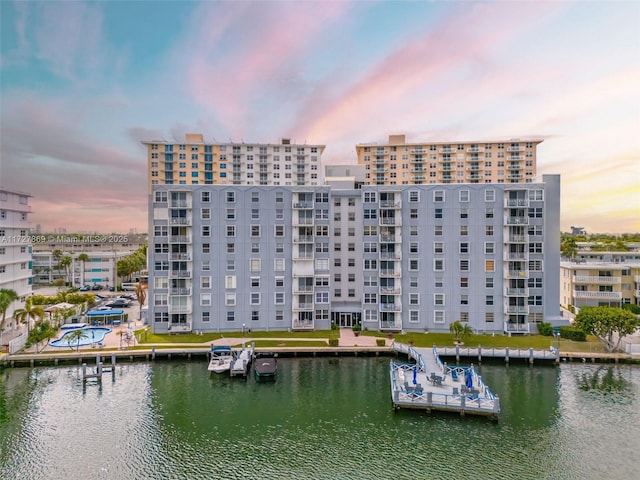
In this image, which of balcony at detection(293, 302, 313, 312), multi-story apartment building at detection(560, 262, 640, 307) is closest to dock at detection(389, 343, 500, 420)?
Answer: balcony at detection(293, 302, 313, 312)

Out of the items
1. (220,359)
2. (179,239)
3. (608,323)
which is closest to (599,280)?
(608,323)

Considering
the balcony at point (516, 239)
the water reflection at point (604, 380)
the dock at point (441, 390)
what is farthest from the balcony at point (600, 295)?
the dock at point (441, 390)

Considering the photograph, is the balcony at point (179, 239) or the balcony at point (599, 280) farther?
the balcony at point (599, 280)

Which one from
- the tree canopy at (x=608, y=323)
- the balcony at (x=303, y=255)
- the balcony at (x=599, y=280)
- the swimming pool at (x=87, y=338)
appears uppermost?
the balcony at (x=303, y=255)

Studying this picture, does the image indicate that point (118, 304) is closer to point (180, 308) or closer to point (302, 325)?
point (180, 308)

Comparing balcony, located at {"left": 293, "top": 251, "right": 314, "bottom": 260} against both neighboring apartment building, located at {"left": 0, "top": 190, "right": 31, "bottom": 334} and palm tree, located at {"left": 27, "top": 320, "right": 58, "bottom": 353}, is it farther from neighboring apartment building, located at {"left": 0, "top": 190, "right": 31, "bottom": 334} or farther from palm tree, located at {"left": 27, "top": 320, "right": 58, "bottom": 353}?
neighboring apartment building, located at {"left": 0, "top": 190, "right": 31, "bottom": 334}

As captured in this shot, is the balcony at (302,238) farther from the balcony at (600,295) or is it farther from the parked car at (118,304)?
the balcony at (600,295)
